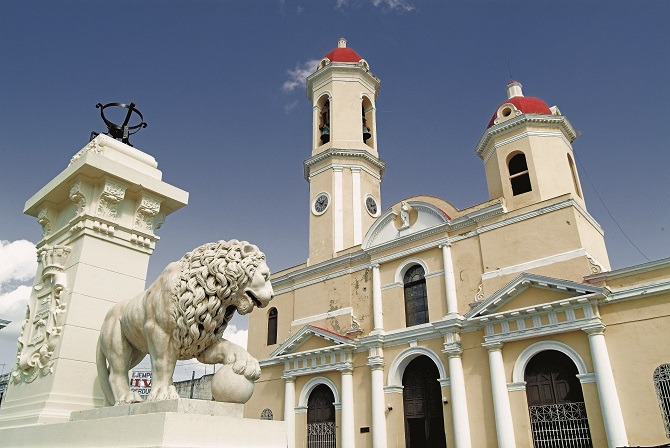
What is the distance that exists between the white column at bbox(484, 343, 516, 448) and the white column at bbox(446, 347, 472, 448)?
965 mm

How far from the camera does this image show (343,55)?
23594 mm

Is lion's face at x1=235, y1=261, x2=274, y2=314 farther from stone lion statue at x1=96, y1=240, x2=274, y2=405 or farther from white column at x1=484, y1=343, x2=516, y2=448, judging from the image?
white column at x1=484, y1=343, x2=516, y2=448

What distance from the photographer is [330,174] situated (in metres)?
21.0

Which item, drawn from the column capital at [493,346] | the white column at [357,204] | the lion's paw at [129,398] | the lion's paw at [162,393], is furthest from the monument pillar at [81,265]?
the white column at [357,204]

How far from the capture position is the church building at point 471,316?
1201cm

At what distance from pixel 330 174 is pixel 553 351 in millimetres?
11504

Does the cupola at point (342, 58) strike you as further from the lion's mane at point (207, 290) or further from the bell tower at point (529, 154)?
the lion's mane at point (207, 290)

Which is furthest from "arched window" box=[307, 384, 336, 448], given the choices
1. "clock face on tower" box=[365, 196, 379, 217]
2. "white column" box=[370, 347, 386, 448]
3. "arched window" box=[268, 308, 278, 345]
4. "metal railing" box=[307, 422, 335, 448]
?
"clock face on tower" box=[365, 196, 379, 217]

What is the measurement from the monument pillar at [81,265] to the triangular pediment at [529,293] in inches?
419

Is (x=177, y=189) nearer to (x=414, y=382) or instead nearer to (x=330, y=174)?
(x=414, y=382)

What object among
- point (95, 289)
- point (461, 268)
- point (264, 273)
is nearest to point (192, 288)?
point (264, 273)

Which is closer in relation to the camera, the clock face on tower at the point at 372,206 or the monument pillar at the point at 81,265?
the monument pillar at the point at 81,265

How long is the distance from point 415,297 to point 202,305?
14094mm

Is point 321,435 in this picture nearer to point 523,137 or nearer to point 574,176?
point 523,137
